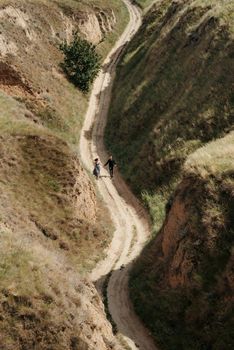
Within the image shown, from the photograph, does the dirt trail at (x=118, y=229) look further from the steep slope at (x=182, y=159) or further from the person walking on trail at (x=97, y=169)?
the steep slope at (x=182, y=159)

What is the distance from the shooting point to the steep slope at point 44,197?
21.1 m

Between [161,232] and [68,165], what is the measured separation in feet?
29.8

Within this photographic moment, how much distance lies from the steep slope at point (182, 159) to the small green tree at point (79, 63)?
14.2 ft

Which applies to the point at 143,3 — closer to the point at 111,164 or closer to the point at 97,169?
the point at 111,164

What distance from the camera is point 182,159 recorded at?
4244 cm

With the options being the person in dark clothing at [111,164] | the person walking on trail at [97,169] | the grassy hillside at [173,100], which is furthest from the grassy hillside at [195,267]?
the person in dark clothing at [111,164]

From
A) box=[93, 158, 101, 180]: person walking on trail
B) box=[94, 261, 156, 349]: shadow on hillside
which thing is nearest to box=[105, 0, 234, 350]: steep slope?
box=[94, 261, 156, 349]: shadow on hillside

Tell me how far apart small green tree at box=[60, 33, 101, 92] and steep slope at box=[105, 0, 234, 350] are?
4341 millimetres

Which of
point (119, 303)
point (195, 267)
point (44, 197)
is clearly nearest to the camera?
point (195, 267)

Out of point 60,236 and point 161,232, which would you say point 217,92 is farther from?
point 60,236

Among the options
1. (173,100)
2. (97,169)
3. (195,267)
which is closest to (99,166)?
(97,169)

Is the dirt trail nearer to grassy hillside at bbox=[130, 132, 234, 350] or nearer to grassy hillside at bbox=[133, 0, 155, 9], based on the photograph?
grassy hillside at bbox=[130, 132, 234, 350]

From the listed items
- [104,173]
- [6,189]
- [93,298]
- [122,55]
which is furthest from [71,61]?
[93,298]

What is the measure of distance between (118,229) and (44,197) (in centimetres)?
711
